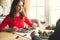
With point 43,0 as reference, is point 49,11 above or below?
below

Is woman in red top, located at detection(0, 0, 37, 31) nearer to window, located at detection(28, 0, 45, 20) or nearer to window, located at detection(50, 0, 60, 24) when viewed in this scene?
window, located at detection(28, 0, 45, 20)

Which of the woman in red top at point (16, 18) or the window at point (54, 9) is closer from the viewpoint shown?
the woman in red top at point (16, 18)

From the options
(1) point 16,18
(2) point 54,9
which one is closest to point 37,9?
(2) point 54,9

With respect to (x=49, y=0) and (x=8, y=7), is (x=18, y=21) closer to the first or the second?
(x=8, y=7)

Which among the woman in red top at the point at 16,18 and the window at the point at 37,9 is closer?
the woman in red top at the point at 16,18

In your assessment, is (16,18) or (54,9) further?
(54,9)

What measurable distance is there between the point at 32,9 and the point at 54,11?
53 cm

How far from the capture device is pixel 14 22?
9.07ft

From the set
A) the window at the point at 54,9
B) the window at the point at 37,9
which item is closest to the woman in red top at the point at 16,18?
the window at the point at 37,9

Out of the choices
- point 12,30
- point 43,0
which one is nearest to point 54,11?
point 43,0

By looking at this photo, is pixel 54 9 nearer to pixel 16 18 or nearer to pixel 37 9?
pixel 37 9

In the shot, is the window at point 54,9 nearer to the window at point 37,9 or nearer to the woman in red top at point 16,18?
the window at point 37,9

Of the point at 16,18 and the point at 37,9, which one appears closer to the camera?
the point at 16,18

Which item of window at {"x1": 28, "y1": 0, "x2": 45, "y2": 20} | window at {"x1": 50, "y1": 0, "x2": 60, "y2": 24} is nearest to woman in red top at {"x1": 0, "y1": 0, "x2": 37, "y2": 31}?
window at {"x1": 28, "y1": 0, "x2": 45, "y2": 20}
